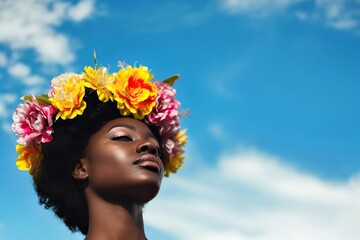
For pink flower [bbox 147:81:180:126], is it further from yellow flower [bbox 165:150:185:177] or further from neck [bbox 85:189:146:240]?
neck [bbox 85:189:146:240]

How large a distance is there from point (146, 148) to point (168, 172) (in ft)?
3.75

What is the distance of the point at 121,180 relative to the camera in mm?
6258

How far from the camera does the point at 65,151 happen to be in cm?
687

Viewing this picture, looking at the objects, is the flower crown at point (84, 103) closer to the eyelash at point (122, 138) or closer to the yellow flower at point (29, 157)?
the yellow flower at point (29, 157)

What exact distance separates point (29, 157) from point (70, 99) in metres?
0.81

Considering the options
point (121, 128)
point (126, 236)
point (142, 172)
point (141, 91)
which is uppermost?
point (141, 91)

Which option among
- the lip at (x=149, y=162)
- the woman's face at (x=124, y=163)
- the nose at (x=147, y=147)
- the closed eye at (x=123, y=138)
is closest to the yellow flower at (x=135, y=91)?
the woman's face at (x=124, y=163)

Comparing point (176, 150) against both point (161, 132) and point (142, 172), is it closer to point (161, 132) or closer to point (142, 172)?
point (161, 132)

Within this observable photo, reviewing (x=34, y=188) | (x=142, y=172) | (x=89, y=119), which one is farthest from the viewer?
(x=34, y=188)

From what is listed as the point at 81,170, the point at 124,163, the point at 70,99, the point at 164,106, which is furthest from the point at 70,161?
the point at 164,106

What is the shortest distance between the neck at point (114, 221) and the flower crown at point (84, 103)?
2.90ft

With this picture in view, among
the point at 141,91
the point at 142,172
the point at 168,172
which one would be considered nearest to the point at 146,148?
the point at 142,172

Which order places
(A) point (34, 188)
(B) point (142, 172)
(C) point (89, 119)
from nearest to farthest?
1. (B) point (142, 172)
2. (C) point (89, 119)
3. (A) point (34, 188)

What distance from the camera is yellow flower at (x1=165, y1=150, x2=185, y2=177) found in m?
7.47
